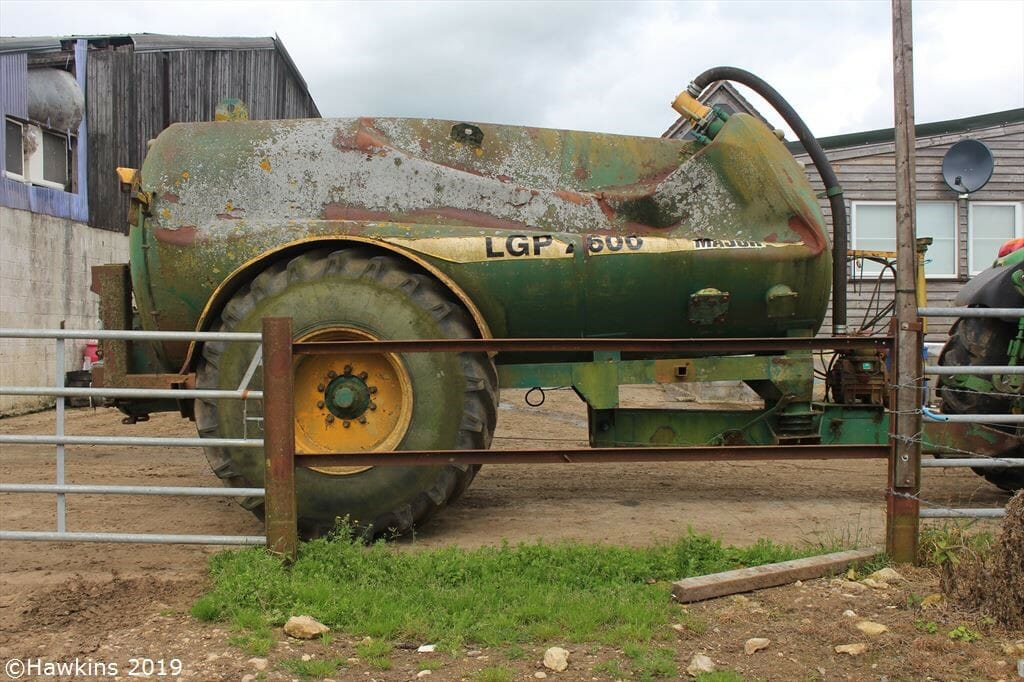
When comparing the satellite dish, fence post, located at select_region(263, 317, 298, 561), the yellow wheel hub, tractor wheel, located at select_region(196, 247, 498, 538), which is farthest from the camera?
the satellite dish

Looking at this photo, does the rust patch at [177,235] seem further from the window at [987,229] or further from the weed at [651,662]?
the window at [987,229]

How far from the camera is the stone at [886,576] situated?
4.12 metres

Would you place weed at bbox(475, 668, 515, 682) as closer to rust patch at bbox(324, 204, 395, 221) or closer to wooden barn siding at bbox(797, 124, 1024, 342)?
rust patch at bbox(324, 204, 395, 221)

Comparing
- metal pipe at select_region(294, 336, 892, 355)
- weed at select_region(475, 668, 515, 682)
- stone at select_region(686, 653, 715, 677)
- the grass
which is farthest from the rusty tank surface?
stone at select_region(686, 653, 715, 677)

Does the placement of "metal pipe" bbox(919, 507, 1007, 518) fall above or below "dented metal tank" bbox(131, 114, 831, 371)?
below

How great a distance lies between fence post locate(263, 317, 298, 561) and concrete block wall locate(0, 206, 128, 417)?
9264 millimetres

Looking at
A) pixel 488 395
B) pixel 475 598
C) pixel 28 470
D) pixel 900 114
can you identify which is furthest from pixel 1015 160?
pixel 28 470

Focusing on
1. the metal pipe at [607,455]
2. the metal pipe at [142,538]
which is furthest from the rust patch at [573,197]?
the metal pipe at [142,538]

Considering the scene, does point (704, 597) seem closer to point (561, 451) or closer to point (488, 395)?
point (561, 451)

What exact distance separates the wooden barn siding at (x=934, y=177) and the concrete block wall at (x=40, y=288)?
37.9ft

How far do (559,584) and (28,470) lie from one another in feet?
20.2

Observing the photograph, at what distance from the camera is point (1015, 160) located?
13312 mm

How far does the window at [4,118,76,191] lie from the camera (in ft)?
40.1

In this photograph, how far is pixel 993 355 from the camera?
6496mm
